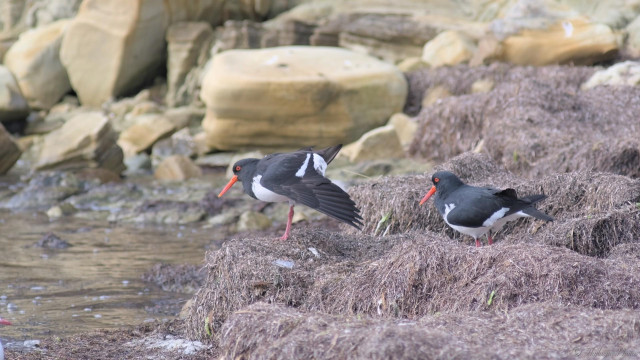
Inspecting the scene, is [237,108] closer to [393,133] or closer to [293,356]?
[393,133]

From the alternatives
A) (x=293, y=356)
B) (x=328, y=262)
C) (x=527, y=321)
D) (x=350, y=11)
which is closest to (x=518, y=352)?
(x=527, y=321)

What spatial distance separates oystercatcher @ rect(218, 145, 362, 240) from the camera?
556 cm

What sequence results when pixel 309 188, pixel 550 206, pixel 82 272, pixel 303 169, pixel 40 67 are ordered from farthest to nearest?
pixel 40 67
pixel 82 272
pixel 550 206
pixel 303 169
pixel 309 188

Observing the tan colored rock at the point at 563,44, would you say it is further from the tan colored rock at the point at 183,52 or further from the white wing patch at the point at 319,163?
the white wing patch at the point at 319,163

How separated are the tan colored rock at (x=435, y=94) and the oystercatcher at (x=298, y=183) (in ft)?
25.4

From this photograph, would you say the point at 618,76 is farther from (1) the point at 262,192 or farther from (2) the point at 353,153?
(1) the point at 262,192

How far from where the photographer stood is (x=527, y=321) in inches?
163

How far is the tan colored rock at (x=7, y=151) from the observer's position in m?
13.8

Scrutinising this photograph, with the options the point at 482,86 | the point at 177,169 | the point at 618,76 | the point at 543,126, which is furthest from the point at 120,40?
the point at 543,126

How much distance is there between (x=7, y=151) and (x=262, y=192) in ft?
31.2

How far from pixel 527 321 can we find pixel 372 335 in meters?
0.94

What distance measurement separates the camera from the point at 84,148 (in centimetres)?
1370

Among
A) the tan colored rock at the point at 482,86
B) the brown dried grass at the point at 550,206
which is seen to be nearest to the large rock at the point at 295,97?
the tan colored rock at the point at 482,86

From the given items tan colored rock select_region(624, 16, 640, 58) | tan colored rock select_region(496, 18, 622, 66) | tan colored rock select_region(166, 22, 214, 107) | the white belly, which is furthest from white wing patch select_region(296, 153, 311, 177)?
tan colored rock select_region(166, 22, 214, 107)
